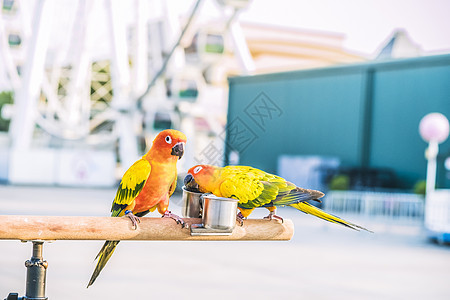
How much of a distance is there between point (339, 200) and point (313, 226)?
76.9 inches

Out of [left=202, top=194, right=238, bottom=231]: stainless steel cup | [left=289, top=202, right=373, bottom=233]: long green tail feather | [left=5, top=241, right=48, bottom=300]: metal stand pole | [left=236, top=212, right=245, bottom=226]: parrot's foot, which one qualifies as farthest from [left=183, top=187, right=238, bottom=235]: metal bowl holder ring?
[left=5, top=241, right=48, bottom=300]: metal stand pole

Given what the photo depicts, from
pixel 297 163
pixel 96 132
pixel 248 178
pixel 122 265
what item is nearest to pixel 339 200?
pixel 297 163

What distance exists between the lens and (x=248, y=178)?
7.49 ft

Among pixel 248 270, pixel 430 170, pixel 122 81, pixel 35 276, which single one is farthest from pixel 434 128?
pixel 35 276

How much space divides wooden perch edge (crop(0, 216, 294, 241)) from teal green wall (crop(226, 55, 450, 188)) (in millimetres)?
12013

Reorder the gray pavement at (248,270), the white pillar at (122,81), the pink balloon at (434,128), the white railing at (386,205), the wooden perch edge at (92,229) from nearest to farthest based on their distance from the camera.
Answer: the wooden perch edge at (92,229), the gray pavement at (248,270), the pink balloon at (434,128), the white railing at (386,205), the white pillar at (122,81)

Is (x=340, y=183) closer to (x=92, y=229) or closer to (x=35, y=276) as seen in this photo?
(x=35, y=276)

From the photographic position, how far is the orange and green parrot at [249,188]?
2199mm

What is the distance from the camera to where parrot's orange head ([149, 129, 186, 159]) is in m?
2.08

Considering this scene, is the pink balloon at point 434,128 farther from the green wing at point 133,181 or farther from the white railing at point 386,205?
the green wing at point 133,181

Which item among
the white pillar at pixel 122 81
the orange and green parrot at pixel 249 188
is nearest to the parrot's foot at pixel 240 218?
the orange and green parrot at pixel 249 188

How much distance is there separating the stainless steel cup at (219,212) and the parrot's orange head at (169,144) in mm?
196

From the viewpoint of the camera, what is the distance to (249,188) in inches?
88.9

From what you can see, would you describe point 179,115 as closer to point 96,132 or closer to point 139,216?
point 96,132
